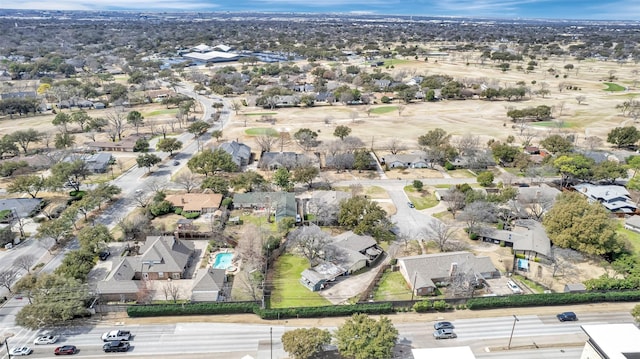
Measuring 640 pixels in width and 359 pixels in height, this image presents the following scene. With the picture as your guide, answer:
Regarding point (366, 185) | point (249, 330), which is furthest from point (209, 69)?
point (249, 330)

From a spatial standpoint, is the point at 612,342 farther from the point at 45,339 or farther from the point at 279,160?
the point at 279,160

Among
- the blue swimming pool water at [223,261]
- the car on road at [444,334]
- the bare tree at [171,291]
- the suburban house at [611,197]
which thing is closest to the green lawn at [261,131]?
the blue swimming pool water at [223,261]

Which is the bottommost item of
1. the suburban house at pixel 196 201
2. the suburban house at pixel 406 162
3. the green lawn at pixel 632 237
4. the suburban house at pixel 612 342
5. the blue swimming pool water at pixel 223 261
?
the blue swimming pool water at pixel 223 261

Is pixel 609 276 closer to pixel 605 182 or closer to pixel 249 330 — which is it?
pixel 605 182

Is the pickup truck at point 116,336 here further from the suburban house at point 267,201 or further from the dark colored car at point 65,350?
the suburban house at point 267,201

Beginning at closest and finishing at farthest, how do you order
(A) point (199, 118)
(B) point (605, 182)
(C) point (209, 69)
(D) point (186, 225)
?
(D) point (186, 225)
(B) point (605, 182)
(A) point (199, 118)
(C) point (209, 69)
